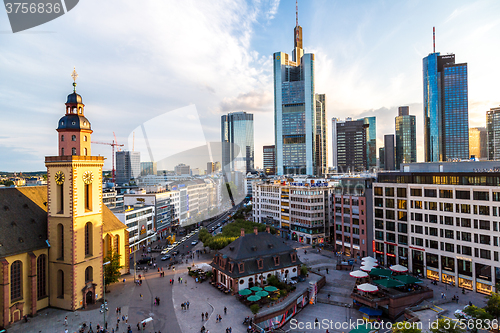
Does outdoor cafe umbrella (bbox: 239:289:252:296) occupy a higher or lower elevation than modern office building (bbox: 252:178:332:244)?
lower

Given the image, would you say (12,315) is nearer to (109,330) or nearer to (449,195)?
(109,330)

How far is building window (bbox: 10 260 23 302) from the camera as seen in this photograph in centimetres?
3769

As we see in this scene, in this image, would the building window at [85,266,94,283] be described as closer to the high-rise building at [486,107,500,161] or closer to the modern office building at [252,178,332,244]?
the modern office building at [252,178,332,244]

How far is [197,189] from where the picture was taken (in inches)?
5236

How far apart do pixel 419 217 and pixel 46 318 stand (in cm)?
6630

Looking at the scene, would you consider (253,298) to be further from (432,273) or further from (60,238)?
(432,273)

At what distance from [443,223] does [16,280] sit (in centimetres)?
7027

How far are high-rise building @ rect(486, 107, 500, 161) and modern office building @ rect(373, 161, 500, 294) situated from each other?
166 metres

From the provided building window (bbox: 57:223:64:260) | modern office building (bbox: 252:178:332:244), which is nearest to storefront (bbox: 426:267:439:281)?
modern office building (bbox: 252:178:332:244)

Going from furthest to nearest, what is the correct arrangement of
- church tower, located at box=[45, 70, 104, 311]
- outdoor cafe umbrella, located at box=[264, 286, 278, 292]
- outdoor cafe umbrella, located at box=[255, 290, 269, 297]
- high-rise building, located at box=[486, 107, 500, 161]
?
high-rise building, located at box=[486, 107, 500, 161] < outdoor cafe umbrella, located at box=[264, 286, 278, 292] < outdoor cafe umbrella, located at box=[255, 290, 269, 297] < church tower, located at box=[45, 70, 104, 311]

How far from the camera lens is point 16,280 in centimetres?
3828

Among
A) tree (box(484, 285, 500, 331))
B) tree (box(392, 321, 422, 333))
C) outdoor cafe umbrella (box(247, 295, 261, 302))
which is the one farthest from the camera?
outdoor cafe umbrella (box(247, 295, 261, 302))

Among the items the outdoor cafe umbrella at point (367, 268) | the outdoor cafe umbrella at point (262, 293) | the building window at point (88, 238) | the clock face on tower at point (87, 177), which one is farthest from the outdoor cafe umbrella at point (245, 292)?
the clock face on tower at point (87, 177)

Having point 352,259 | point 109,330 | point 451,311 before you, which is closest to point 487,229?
point 451,311
